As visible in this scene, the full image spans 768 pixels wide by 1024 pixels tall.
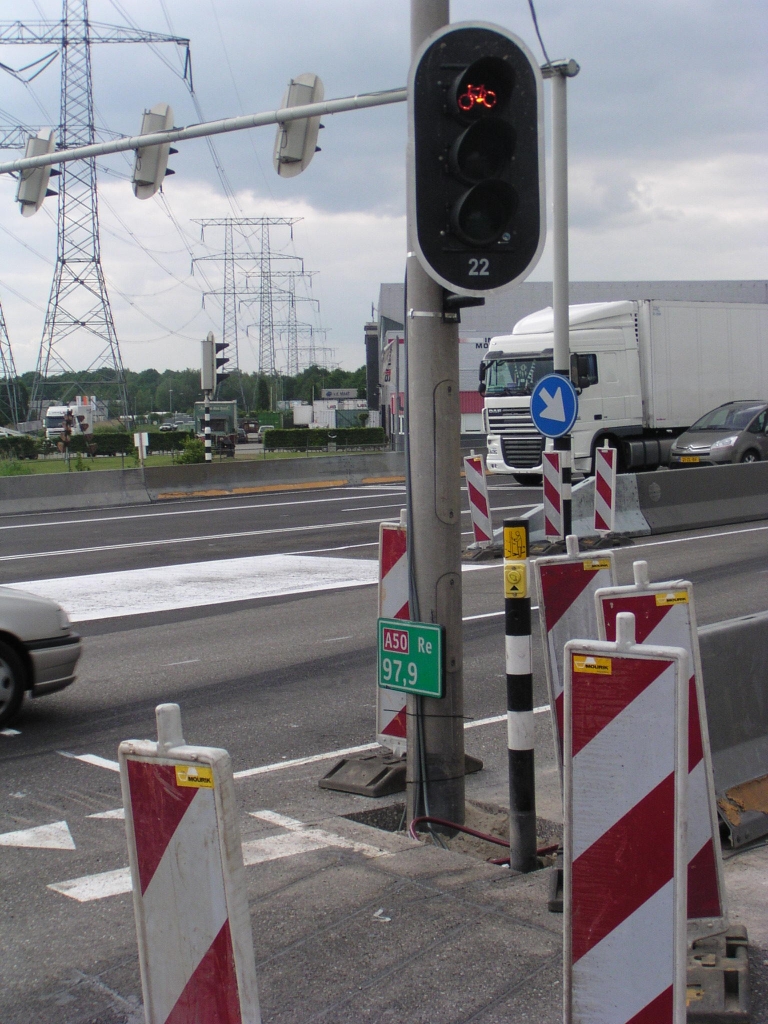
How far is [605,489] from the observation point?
16.3 metres

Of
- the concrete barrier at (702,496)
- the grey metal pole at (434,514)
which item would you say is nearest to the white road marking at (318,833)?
the grey metal pole at (434,514)

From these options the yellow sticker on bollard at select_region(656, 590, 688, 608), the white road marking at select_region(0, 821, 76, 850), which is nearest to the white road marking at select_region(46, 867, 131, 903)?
the white road marking at select_region(0, 821, 76, 850)

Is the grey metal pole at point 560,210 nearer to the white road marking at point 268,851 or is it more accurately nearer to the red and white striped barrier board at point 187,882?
the white road marking at point 268,851

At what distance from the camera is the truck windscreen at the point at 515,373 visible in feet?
83.4

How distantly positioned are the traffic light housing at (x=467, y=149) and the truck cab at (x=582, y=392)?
67.3 feet

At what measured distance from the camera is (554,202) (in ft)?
55.2

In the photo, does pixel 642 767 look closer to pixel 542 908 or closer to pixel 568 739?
pixel 568 739

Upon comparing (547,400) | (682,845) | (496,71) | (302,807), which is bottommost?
(302,807)

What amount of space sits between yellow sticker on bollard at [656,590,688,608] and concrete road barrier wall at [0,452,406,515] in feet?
74.8

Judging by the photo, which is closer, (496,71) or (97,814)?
(496,71)

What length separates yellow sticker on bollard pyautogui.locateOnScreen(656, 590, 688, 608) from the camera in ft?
14.3

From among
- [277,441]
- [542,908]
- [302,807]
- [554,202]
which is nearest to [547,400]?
[554,202]

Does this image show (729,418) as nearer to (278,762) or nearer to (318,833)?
(278,762)

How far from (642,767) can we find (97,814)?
11.3 feet
